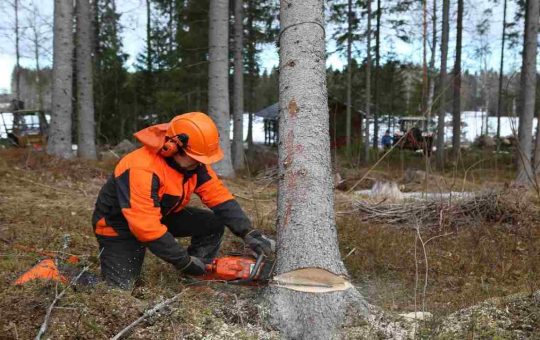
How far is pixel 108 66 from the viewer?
82.7 feet

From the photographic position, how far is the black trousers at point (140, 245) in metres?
3.49

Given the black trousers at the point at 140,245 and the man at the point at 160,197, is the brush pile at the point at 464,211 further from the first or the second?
the man at the point at 160,197

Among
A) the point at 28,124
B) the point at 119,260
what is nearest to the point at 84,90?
the point at 119,260

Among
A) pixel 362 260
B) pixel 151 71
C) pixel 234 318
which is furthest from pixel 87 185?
pixel 151 71

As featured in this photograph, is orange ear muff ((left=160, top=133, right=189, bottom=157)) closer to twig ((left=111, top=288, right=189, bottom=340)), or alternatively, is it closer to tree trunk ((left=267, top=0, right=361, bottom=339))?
tree trunk ((left=267, top=0, right=361, bottom=339))

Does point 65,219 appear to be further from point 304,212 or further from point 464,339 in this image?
point 464,339

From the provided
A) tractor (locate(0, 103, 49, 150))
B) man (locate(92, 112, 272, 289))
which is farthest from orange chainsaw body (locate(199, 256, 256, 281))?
tractor (locate(0, 103, 49, 150))

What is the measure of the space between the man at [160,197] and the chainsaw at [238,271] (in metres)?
0.10

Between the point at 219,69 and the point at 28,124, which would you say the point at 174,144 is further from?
the point at 28,124

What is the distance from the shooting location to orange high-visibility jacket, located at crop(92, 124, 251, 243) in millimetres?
3113

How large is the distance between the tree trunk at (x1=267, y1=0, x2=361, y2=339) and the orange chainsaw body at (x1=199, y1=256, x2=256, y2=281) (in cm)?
41

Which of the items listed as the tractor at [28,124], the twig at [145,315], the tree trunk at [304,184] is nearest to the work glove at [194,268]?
the twig at [145,315]

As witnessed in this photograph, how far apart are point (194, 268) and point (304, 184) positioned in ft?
3.22

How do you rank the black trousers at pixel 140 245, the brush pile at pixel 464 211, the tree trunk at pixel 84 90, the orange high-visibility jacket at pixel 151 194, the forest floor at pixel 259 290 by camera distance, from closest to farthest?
the forest floor at pixel 259 290, the orange high-visibility jacket at pixel 151 194, the black trousers at pixel 140 245, the brush pile at pixel 464 211, the tree trunk at pixel 84 90
